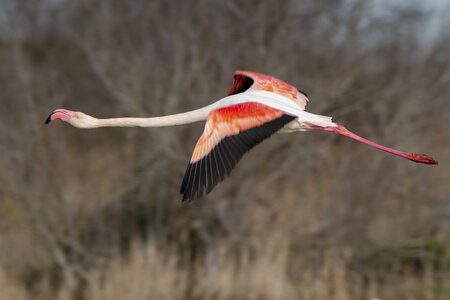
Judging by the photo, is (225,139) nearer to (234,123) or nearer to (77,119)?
(234,123)

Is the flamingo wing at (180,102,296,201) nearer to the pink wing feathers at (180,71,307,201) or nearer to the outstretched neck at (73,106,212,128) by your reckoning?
the pink wing feathers at (180,71,307,201)

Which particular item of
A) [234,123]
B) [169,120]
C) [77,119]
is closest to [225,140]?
[234,123]

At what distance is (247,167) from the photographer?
8.95 m

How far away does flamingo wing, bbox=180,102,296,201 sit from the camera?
4759 millimetres

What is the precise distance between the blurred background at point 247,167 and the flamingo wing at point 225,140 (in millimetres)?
3158

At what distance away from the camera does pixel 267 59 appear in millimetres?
8953

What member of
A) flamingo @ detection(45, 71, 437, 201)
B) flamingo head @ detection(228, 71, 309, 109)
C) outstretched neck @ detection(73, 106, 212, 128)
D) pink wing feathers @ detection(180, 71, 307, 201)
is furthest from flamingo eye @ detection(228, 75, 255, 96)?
pink wing feathers @ detection(180, 71, 307, 201)

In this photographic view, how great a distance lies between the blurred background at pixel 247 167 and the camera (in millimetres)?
8797

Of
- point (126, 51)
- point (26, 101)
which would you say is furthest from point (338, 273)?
point (26, 101)

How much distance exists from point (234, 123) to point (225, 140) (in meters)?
0.23

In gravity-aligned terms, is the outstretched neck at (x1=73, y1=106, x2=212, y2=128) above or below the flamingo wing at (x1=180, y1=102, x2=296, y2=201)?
above

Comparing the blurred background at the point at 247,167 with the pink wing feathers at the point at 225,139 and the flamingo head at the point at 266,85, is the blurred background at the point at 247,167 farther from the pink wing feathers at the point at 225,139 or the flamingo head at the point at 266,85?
the pink wing feathers at the point at 225,139

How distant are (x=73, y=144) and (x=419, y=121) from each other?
18.4 feet

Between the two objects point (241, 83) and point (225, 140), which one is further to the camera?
point (241, 83)
